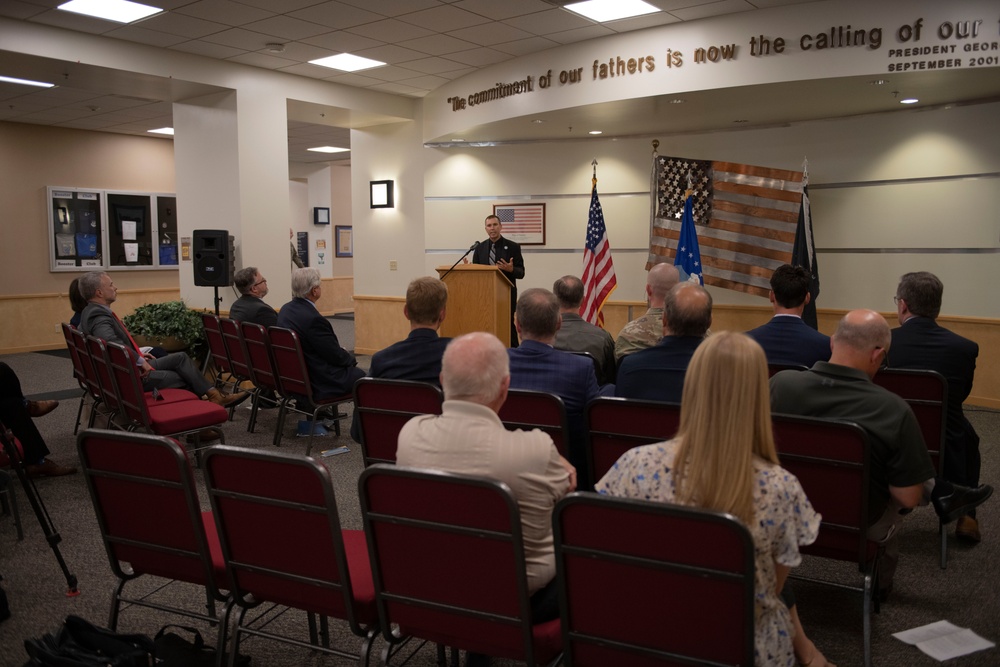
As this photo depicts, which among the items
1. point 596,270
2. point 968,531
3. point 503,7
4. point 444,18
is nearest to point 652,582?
point 968,531

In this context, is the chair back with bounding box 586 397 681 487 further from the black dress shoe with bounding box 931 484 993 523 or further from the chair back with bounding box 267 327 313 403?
the chair back with bounding box 267 327 313 403

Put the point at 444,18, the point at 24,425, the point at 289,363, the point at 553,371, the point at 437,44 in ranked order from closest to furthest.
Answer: the point at 553,371 → the point at 24,425 → the point at 289,363 → the point at 444,18 → the point at 437,44

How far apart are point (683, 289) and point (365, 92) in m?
7.02

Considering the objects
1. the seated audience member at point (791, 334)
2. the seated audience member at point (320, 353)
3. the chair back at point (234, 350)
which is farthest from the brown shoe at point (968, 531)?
the chair back at point (234, 350)

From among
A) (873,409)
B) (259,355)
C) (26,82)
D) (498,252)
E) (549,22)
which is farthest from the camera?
(26,82)

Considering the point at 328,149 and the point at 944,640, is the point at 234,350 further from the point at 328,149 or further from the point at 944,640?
the point at 328,149

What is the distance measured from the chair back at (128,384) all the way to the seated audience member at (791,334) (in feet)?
10.7

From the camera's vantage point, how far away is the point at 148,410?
4.38 m

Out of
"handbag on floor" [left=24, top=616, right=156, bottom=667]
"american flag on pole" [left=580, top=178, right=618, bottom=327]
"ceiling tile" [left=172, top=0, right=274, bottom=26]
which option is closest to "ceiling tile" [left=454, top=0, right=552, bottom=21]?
"ceiling tile" [left=172, top=0, right=274, bottom=26]

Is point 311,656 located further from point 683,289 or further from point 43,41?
point 43,41

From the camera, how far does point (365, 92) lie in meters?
9.16

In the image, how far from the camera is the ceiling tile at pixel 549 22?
6.28 metres

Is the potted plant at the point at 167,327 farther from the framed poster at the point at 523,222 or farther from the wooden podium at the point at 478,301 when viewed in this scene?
the framed poster at the point at 523,222

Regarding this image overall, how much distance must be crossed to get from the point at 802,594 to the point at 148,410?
3.51m
